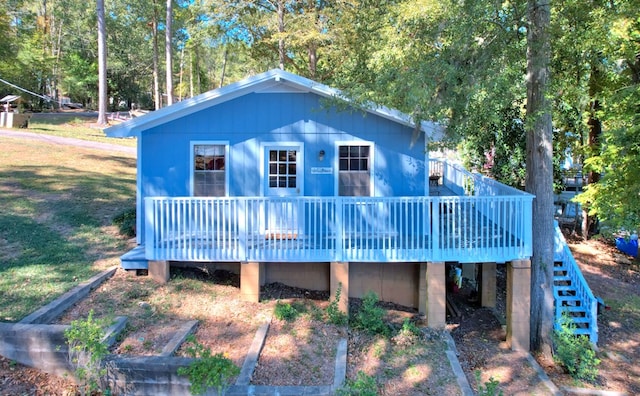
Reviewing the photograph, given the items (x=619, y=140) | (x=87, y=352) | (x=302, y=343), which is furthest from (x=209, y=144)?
(x=619, y=140)

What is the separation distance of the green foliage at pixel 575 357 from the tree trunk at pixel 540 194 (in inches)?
11.0

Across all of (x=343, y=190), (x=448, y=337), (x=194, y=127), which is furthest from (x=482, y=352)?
(x=194, y=127)

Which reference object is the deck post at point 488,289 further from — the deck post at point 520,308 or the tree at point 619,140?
the tree at point 619,140

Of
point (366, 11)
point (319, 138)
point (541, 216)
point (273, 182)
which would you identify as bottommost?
point (541, 216)

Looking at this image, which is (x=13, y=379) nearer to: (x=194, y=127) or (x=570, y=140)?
(x=194, y=127)

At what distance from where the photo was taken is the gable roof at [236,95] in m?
8.19

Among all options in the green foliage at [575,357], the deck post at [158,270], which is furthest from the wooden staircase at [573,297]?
the deck post at [158,270]

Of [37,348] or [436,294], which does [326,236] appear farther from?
[37,348]

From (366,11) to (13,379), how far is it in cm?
1455

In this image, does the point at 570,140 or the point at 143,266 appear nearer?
the point at 143,266

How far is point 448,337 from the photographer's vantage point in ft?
23.8

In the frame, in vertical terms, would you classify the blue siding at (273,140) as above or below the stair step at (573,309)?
above

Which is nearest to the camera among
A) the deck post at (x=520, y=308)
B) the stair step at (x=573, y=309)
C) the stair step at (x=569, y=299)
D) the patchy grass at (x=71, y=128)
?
the deck post at (x=520, y=308)

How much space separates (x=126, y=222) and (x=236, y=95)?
4074 millimetres
